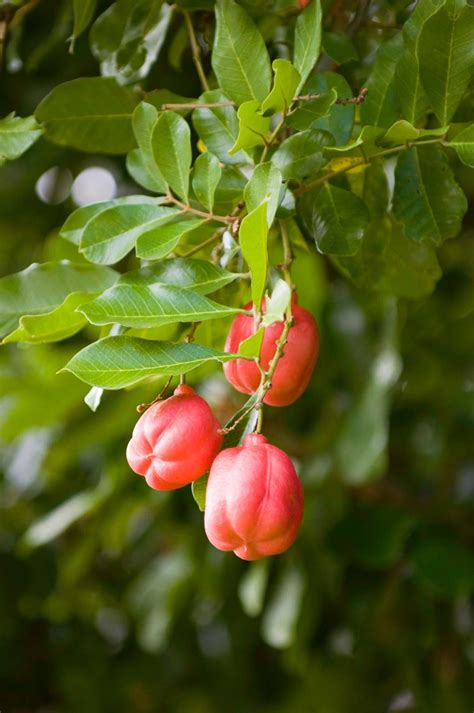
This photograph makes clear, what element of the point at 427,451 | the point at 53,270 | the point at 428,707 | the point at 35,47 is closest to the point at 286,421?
the point at 427,451

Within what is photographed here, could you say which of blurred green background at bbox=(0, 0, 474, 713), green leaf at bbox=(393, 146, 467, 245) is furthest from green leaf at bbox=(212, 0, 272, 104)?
blurred green background at bbox=(0, 0, 474, 713)

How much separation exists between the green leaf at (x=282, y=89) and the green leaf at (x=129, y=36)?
27 centimetres

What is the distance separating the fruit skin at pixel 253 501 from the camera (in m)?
0.54

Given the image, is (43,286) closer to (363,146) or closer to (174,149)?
(174,149)

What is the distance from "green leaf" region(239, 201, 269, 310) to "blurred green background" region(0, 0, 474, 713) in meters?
0.63

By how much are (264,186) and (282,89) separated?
75mm

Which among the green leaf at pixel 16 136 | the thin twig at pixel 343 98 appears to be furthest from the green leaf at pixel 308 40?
the green leaf at pixel 16 136

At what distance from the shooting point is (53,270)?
0.73m

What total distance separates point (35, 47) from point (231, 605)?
1207 mm

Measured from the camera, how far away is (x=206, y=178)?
26.2 inches

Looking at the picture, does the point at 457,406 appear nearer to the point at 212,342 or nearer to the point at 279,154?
the point at 212,342

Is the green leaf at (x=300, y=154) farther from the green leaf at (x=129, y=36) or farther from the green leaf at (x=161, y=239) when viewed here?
the green leaf at (x=129, y=36)

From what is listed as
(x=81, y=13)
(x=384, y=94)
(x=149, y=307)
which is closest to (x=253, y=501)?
(x=149, y=307)

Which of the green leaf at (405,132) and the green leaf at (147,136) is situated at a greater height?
the green leaf at (147,136)
